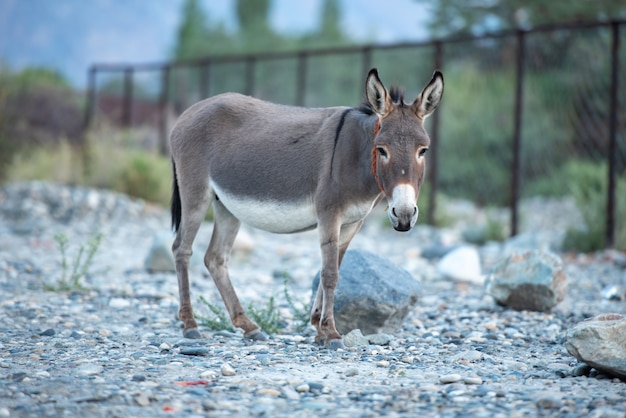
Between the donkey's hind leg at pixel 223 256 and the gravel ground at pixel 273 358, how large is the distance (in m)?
0.25

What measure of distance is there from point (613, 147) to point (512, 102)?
331 inches

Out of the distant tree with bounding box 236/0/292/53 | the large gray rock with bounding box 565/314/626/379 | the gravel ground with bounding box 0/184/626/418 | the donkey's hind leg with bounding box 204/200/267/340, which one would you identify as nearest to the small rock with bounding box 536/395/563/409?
the gravel ground with bounding box 0/184/626/418

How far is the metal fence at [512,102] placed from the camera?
11.5 meters

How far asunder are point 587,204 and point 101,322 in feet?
25.6

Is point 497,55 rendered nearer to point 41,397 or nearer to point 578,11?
point 578,11

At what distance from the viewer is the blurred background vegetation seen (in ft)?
46.8

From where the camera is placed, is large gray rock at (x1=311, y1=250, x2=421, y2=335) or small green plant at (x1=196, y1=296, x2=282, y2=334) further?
small green plant at (x1=196, y1=296, x2=282, y2=334)

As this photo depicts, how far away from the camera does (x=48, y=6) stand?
133125 millimetres

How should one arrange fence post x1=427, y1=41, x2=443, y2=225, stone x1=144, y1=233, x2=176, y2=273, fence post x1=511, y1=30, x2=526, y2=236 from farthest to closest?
fence post x1=427, y1=41, x2=443, y2=225 < fence post x1=511, y1=30, x2=526, y2=236 < stone x1=144, y1=233, x2=176, y2=273

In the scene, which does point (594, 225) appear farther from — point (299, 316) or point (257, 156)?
point (257, 156)

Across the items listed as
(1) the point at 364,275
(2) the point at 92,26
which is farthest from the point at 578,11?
(2) the point at 92,26

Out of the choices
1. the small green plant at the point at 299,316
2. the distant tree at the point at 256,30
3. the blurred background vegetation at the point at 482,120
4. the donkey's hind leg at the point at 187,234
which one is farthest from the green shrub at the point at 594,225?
the distant tree at the point at 256,30

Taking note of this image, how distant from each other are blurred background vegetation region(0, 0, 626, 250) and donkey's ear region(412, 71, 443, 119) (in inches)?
249

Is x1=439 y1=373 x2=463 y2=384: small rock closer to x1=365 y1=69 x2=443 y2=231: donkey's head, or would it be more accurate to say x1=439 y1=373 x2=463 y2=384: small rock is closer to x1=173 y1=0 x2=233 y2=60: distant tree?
x1=365 y1=69 x2=443 y2=231: donkey's head
